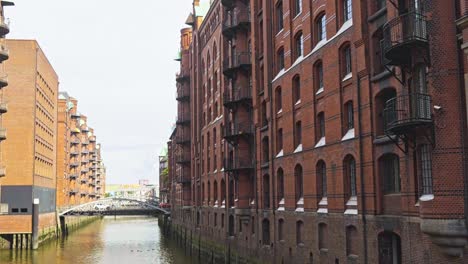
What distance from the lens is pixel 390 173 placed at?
19.3 metres

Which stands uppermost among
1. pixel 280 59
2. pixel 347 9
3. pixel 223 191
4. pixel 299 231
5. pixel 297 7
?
pixel 297 7

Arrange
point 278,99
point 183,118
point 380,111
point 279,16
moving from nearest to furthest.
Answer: point 380,111
point 278,99
point 279,16
point 183,118

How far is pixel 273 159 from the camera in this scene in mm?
30234

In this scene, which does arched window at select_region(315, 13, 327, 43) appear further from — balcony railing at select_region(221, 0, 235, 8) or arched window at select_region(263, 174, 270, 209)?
balcony railing at select_region(221, 0, 235, 8)

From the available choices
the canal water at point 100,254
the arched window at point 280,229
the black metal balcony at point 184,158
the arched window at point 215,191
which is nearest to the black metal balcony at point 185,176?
the black metal balcony at point 184,158

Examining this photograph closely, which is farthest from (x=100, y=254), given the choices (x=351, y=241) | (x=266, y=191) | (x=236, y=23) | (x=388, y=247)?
(x=388, y=247)

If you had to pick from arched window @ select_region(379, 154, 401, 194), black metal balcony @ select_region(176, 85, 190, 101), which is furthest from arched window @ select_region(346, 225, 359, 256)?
black metal balcony @ select_region(176, 85, 190, 101)

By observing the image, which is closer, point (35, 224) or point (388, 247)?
point (388, 247)

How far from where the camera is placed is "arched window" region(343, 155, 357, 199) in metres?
21.6

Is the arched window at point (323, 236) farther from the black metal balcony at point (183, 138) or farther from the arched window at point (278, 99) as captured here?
the black metal balcony at point (183, 138)

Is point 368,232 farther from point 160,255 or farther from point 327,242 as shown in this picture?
point 160,255

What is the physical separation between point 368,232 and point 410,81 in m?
5.57

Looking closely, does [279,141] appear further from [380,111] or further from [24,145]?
[24,145]

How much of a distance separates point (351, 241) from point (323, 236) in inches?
101
